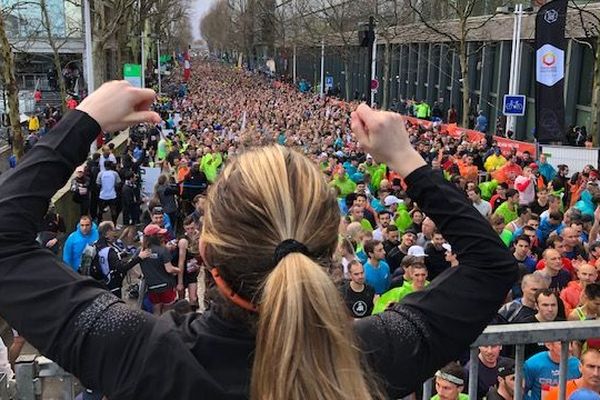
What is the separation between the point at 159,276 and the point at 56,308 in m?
8.02

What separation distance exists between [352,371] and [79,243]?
9154 mm

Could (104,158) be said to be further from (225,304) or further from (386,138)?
(225,304)

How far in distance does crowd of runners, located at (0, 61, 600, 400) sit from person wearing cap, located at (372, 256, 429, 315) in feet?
0.06

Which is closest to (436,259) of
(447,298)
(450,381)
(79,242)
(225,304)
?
(79,242)

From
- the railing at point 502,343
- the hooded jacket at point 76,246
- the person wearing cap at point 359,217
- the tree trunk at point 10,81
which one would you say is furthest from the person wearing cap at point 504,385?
the tree trunk at point 10,81

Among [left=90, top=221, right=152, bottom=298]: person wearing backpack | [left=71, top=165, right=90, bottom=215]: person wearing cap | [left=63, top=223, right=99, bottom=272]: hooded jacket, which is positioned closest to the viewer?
[left=90, top=221, right=152, bottom=298]: person wearing backpack

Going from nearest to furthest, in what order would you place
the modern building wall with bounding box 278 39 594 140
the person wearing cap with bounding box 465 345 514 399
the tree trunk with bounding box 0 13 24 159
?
the person wearing cap with bounding box 465 345 514 399 → the tree trunk with bounding box 0 13 24 159 → the modern building wall with bounding box 278 39 594 140

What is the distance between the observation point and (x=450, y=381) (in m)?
3.97

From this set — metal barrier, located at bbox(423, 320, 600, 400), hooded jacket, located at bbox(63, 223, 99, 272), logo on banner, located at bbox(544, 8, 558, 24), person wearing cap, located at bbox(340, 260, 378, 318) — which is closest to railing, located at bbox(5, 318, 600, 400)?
metal barrier, located at bbox(423, 320, 600, 400)

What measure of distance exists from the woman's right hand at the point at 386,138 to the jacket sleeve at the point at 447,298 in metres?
0.04

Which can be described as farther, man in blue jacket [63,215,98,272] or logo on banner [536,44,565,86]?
logo on banner [536,44,565,86]

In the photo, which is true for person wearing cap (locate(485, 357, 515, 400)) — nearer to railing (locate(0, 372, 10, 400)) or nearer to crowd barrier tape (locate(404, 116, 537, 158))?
railing (locate(0, 372, 10, 400))

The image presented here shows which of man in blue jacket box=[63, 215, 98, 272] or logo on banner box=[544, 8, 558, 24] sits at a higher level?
logo on banner box=[544, 8, 558, 24]

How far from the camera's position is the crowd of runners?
4270 millimetres
